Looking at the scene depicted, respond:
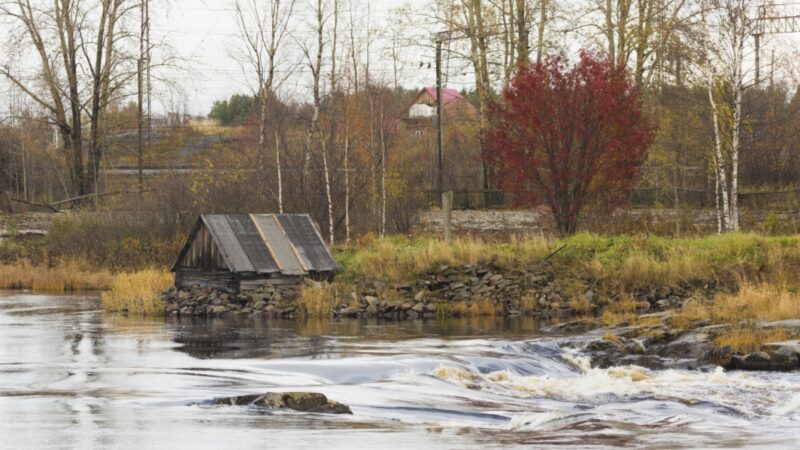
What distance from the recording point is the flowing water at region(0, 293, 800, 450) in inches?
542

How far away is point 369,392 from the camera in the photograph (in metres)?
17.8

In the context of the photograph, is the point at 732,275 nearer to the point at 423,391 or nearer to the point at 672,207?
the point at 423,391

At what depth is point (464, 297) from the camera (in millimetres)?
31531

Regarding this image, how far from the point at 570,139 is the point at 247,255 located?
11.6 m

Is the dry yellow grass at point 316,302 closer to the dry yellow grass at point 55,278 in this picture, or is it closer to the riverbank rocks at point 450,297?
the riverbank rocks at point 450,297

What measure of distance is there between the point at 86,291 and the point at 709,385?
27416 millimetres

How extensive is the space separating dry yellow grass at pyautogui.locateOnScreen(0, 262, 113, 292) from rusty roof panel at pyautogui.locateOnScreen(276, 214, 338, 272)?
1074cm

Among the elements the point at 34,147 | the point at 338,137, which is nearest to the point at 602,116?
the point at 338,137

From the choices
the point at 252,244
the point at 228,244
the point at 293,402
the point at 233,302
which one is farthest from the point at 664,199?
the point at 293,402

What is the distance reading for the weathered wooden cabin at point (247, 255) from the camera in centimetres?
3169

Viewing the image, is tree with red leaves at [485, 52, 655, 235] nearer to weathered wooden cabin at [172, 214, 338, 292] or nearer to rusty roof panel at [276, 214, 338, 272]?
rusty roof panel at [276, 214, 338, 272]

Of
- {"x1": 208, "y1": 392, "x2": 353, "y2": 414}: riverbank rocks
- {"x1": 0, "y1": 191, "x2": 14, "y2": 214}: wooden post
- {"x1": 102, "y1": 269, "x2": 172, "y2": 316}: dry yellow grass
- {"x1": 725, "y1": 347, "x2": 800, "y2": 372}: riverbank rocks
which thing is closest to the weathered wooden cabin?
{"x1": 102, "y1": 269, "x2": 172, "y2": 316}: dry yellow grass

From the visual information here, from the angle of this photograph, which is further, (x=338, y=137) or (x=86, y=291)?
(x=338, y=137)

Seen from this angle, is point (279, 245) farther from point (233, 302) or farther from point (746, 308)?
point (746, 308)
